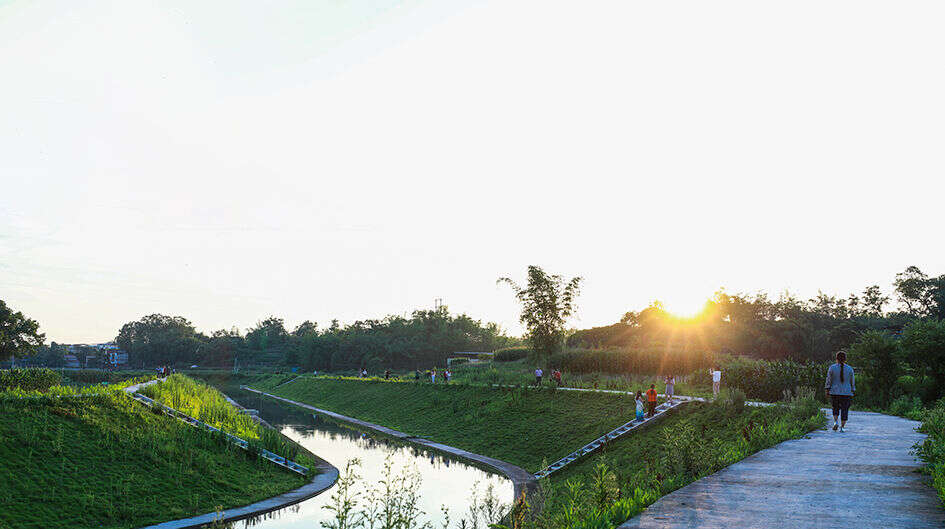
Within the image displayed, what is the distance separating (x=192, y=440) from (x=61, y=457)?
17.4ft

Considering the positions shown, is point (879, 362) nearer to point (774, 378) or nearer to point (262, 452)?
point (774, 378)

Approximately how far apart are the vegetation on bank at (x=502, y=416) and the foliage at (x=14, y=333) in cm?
2770

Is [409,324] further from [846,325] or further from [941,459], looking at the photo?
[941,459]

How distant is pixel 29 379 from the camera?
136 ft

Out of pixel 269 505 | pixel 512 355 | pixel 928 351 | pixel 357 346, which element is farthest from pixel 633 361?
pixel 357 346

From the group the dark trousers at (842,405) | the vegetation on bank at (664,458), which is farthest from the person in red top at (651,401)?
the dark trousers at (842,405)

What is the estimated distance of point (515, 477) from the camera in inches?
1065

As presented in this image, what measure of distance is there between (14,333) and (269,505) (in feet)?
151

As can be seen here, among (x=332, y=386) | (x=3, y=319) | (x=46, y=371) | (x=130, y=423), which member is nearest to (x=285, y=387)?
(x=332, y=386)

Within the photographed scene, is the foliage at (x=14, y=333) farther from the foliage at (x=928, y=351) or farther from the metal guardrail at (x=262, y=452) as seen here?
the foliage at (x=928, y=351)

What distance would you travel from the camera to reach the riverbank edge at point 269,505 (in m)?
19.4

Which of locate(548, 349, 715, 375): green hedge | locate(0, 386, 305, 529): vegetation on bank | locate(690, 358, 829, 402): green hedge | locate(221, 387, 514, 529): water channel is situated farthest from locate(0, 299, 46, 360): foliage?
locate(690, 358, 829, 402): green hedge

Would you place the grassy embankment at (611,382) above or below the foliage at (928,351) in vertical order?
below

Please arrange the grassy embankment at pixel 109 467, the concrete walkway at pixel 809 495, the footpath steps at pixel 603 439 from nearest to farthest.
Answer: the concrete walkway at pixel 809 495 → the grassy embankment at pixel 109 467 → the footpath steps at pixel 603 439
